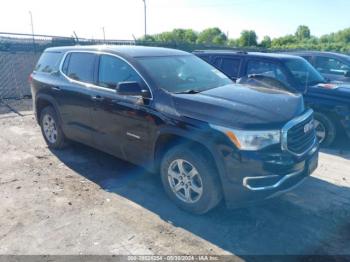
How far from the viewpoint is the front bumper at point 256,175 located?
3.11 metres

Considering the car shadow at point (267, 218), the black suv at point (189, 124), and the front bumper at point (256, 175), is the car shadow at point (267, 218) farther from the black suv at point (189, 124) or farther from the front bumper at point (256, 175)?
the front bumper at point (256, 175)

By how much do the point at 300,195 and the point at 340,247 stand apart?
1.11 meters

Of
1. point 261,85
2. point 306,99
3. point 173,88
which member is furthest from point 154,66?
point 306,99

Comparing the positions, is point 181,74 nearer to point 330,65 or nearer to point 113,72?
point 113,72

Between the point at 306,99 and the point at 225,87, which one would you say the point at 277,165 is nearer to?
Answer: the point at 225,87

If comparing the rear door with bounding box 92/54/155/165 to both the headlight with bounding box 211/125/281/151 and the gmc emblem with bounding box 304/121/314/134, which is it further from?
the gmc emblem with bounding box 304/121/314/134

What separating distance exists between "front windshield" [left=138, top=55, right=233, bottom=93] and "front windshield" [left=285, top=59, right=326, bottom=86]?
2320mm

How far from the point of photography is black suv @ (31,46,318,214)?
3168 millimetres

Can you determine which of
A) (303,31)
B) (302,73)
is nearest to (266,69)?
(302,73)

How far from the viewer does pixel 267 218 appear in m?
3.62

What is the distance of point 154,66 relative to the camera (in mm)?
4113

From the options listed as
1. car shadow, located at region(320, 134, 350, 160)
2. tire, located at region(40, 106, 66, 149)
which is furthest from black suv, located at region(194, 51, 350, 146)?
tire, located at region(40, 106, 66, 149)

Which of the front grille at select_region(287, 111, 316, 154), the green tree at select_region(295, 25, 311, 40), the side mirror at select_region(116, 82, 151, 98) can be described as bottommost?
the front grille at select_region(287, 111, 316, 154)

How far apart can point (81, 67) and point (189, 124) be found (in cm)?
237
